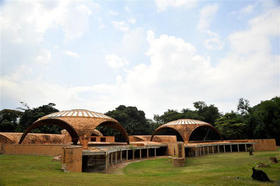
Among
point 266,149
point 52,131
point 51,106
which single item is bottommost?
point 266,149

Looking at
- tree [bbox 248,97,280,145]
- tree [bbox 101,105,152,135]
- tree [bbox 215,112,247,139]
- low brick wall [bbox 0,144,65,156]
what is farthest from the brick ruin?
tree [bbox 101,105,152,135]

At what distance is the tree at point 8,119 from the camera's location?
1639 inches

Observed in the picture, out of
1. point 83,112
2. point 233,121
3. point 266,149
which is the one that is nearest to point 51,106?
point 83,112

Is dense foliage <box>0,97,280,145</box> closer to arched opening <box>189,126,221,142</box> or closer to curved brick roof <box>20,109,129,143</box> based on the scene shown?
arched opening <box>189,126,221,142</box>

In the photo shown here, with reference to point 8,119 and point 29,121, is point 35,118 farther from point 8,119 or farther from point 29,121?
point 8,119

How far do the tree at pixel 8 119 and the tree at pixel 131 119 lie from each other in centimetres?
2061

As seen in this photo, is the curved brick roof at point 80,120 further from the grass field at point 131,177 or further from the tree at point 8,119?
the tree at point 8,119

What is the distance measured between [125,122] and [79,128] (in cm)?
3858

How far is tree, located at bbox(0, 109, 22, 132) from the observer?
41.6m

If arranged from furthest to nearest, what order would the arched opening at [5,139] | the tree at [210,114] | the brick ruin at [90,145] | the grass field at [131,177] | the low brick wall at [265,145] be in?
the tree at [210,114], the low brick wall at [265,145], the arched opening at [5,139], the brick ruin at [90,145], the grass field at [131,177]

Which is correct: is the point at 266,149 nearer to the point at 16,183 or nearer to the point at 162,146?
the point at 162,146

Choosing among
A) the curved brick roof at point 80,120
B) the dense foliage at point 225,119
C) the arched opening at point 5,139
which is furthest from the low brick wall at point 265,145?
the arched opening at point 5,139

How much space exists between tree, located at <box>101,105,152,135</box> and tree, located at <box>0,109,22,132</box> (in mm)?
20607

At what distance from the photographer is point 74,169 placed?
46.8 feet
